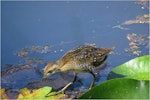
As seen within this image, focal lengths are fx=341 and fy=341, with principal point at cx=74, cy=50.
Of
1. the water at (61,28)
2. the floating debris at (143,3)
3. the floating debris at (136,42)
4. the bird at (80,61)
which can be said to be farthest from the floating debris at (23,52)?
the floating debris at (143,3)

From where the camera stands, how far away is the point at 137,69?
124 centimetres

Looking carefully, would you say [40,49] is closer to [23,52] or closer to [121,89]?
[23,52]

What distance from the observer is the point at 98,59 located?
136 cm

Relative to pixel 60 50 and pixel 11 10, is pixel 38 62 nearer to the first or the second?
pixel 60 50

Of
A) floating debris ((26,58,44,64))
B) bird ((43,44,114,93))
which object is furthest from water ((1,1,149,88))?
bird ((43,44,114,93))

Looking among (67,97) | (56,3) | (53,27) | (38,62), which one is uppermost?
(56,3)

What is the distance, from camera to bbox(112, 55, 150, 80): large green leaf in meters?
1.20

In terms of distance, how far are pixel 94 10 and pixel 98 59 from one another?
0.70m

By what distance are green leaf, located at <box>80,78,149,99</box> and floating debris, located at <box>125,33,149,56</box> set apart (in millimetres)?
774

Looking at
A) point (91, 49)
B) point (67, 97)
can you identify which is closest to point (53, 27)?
point (91, 49)

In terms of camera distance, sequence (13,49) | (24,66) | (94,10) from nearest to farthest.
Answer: (24,66) → (13,49) → (94,10)

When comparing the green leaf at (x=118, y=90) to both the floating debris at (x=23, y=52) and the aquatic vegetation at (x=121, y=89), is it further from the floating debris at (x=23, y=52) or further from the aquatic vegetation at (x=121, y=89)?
the floating debris at (x=23, y=52)

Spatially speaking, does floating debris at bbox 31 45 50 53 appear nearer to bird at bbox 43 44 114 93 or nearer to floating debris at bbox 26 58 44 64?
floating debris at bbox 26 58 44 64

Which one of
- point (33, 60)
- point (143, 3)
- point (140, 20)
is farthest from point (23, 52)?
point (143, 3)
